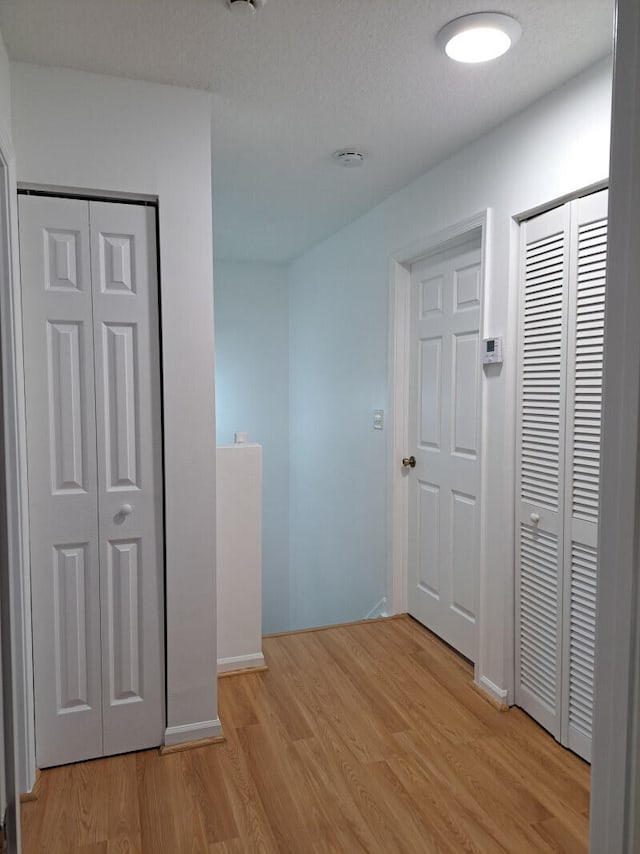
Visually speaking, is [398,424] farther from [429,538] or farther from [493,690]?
[493,690]

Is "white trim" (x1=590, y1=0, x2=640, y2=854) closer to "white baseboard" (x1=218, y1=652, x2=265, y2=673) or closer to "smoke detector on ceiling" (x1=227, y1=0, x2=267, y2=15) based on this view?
"smoke detector on ceiling" (x1=227, y1=0, x2=267, y2=15)

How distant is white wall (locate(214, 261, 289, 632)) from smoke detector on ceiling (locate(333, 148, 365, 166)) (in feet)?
7.99

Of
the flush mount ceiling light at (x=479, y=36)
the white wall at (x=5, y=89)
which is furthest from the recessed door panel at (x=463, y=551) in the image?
the white wall at (x=5, y=89)

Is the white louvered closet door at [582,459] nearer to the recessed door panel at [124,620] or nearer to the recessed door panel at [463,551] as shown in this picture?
the recessed door panel at [463,551]

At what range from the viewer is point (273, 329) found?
5.29m

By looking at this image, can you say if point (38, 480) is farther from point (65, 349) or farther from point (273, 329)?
point (273, 329)

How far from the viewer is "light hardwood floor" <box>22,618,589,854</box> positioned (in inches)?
70.6

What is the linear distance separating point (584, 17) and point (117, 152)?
1530 mm

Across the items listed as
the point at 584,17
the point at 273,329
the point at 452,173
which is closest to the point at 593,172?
the point at 584,17

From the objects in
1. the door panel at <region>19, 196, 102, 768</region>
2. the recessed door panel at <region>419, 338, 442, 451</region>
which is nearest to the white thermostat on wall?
the recessed door panel at <region>419, 338, 442, 451</region>

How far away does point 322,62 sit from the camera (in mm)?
1976

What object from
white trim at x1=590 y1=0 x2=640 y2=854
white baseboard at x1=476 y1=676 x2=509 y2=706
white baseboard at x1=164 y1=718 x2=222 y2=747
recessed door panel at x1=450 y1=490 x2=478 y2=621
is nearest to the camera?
white trim at x1=590 y1=0 x2=640 y2=854

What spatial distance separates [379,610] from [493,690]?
114 centimetres

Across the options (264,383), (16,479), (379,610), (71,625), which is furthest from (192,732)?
(264,383)
